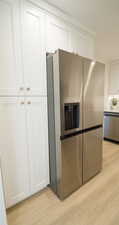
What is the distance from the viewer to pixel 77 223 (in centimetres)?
129

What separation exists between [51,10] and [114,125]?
3.12 m

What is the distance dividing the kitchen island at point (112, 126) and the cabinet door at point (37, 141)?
2.54m

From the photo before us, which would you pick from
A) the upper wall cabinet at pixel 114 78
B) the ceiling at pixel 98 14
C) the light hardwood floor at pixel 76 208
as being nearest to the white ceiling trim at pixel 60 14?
the ceiling at pixel 98 14

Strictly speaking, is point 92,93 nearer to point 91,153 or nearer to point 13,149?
point 91,153

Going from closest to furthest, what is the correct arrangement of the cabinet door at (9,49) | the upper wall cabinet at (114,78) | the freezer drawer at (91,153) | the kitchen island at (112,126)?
1. the cabinet door at (9,49)
2. the freezer drawer at (91,153)
3. the kitchen island at (112,126)
4. the upper wall cabinet at (114,78)

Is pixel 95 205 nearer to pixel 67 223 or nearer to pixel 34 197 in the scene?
pixel 67 223

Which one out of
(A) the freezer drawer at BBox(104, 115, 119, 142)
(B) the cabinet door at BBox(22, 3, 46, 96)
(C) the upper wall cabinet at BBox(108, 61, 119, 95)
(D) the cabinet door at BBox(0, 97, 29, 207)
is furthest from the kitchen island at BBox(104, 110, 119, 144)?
(D) the cabinet door at BBox(0, 97, 29, 207)

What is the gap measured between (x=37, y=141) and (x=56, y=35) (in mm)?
1487

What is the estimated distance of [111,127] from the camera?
11.7 ft

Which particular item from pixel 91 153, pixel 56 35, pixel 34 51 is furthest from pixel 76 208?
pixel 56 35

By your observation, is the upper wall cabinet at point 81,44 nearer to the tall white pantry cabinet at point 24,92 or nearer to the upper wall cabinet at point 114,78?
the tall white pantry cabinet at point 24,92

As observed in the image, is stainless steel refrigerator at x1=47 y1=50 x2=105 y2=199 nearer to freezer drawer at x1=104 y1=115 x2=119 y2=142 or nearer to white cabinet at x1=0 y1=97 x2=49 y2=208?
white cabinet at x1=0 y1=97 x2=49 y2=208

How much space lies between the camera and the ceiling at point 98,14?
151 cm

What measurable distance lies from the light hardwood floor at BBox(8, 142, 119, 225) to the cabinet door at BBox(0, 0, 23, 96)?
143cm
